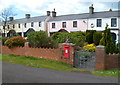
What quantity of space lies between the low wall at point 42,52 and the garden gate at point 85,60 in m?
0.51

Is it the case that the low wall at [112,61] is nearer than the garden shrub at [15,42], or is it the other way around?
the low wall at [112,61]

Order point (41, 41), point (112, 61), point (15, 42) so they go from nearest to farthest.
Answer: point (112, 61) < point (41, 41) < point (15, 42)

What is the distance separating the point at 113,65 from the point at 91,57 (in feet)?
5.04

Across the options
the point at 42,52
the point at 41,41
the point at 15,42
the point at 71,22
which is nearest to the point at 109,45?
the point at 42,52

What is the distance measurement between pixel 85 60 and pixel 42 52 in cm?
489

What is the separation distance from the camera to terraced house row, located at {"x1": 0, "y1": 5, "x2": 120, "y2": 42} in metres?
36.2

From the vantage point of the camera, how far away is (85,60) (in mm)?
13570

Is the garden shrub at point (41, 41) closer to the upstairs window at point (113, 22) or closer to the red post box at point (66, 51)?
the red post box at point (66, 51)

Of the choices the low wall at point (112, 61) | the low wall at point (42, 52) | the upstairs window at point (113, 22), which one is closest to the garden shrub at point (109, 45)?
the low wall at point (112, 61)

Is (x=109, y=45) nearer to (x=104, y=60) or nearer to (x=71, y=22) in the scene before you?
(x=104, y=60)

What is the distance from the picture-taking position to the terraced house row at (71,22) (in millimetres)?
36219

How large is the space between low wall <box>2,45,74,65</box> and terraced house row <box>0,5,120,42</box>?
50.7 feet

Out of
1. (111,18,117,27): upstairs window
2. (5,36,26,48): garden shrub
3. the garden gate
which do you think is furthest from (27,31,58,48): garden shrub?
(111,18,117,27): upstairs window

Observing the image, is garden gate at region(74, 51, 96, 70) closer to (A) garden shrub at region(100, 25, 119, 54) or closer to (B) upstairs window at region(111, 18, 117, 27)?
(A) garden shrub at region(100, 25, 119, 54)
